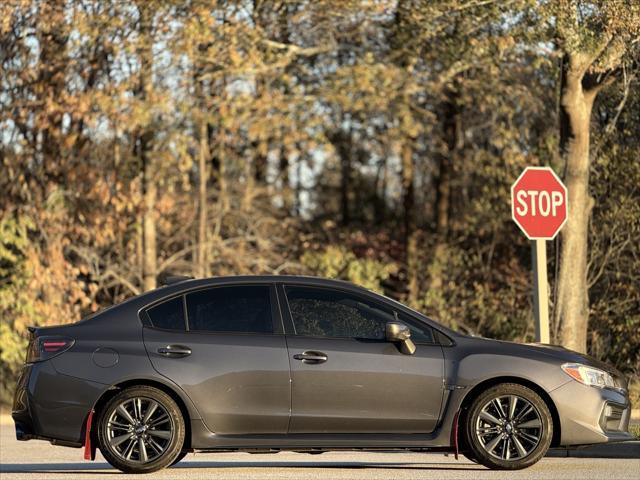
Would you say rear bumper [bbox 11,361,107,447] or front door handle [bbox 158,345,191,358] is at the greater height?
front door handle [bbox 158,345,191,358]

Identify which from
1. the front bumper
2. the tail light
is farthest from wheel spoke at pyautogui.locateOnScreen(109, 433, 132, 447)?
the front bumper

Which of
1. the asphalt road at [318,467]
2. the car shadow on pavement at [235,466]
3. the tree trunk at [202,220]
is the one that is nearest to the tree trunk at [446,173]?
the tree trunk at [202,220]

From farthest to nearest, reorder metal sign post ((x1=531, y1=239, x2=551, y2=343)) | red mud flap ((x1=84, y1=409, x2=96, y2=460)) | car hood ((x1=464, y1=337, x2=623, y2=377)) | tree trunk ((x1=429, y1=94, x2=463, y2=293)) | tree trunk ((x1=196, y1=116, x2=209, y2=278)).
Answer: tree trunk ((x1=429, y1=94, x2=463, y2=293)), tree trunk ((x1=196, y1=116, x2=209, y2=278)), metal sign post ((x1=531, y1=239, x2=551, y2=343)), car hood ((x1=464, y1=337, x2=623, y2=377)), red mud flap ((x1=84, y1=409, x2=96, y2=460))

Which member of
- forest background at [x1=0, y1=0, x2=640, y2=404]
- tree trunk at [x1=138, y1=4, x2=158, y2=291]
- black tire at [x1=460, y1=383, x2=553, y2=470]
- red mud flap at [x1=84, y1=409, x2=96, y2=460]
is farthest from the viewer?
tree trunk at [x1=138, y1=4, x2=158, y2=291]

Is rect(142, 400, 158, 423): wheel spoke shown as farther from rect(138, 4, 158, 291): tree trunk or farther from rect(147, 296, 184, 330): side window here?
rect(138, 4, 158, 291): tree trunk

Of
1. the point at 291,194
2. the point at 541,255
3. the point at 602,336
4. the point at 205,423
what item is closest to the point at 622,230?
the point at 602,336

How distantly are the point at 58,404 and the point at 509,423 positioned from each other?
3.47 metres

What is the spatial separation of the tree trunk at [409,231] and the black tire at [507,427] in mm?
16811

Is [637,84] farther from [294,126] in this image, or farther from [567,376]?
[567,376]

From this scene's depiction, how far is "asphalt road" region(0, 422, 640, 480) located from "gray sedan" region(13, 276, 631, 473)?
0.26 m

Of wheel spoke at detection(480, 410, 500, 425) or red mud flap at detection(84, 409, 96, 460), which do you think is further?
wheel spoke at detection(480, 410, 500, 425)

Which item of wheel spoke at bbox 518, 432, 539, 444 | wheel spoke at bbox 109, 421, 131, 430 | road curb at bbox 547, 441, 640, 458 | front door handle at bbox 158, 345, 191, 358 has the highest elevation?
front door handle at bbox 158, 345, 191, 358

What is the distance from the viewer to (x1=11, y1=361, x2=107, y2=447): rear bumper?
34.0ft

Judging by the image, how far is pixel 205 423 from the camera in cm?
1047
